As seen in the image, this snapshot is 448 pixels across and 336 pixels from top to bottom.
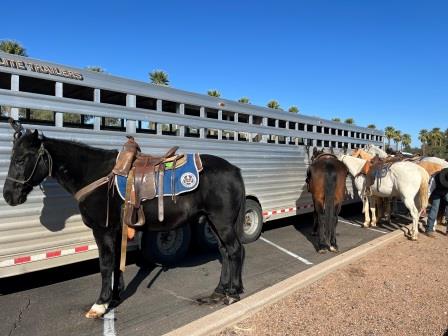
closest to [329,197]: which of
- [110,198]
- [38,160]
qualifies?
[110,198]

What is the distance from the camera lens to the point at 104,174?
14.5 ft

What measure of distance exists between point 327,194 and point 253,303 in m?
3.47

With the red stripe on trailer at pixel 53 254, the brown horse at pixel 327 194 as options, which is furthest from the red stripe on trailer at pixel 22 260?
the brown horse at pixel 327 194

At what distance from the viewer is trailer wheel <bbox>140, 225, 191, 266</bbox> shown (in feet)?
18.8

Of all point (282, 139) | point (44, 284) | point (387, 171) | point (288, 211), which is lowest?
point (44, 284)

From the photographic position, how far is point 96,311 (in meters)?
4.18

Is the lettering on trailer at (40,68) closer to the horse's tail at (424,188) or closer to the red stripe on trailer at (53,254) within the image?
the red stripe on trailer at (53,254)

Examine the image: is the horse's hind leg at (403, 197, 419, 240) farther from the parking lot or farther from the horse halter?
the horse halter

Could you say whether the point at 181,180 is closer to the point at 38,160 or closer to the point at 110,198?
the point at 110,198

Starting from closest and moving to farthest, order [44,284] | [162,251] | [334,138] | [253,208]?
[44,284]
[162,251]
[253,208]
[334,138]

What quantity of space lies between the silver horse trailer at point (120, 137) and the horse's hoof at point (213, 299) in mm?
1369

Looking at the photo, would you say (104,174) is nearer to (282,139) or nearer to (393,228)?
(282,139)

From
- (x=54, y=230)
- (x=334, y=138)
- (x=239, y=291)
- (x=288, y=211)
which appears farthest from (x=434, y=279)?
(x=334, y=138)

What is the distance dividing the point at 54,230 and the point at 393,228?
8.07m
